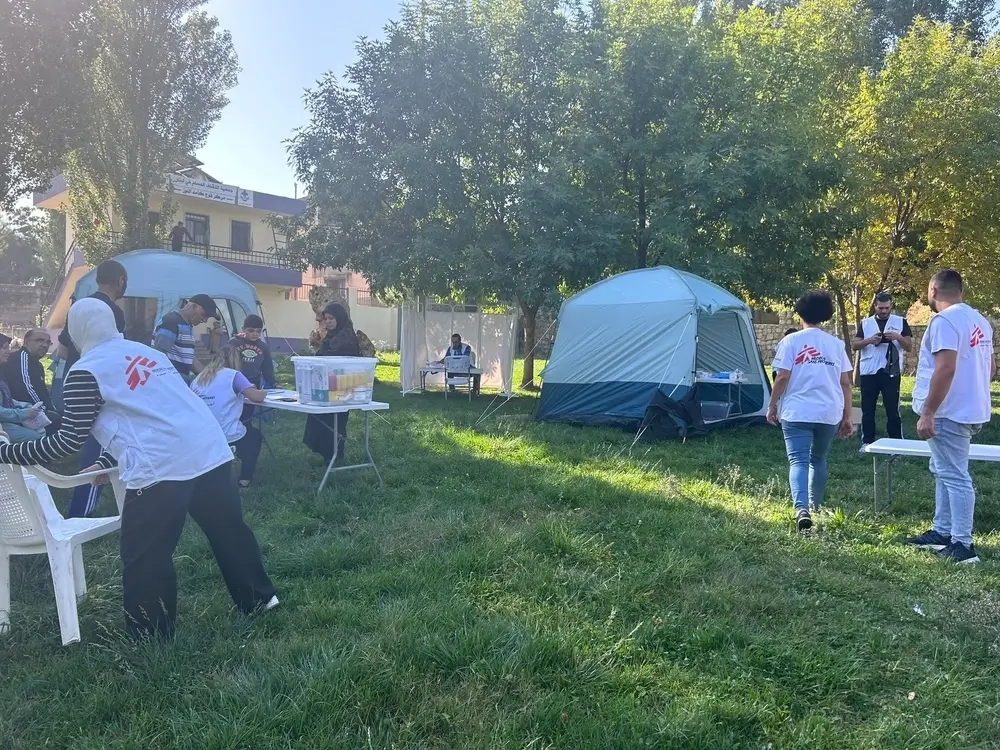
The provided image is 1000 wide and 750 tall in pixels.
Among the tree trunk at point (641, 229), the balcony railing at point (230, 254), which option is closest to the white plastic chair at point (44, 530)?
the tree trunk at point (641, 229)

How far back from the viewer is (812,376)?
14.0 ft

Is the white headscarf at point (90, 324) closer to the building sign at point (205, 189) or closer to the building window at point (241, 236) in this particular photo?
the building sign at point (205, 189)

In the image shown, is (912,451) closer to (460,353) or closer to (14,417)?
(14,417)

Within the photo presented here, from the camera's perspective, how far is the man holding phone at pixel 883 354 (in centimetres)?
645

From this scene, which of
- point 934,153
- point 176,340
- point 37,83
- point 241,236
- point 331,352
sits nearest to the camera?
point 176,340

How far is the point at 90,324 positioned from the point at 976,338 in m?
4.31

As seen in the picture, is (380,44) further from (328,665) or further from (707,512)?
(328,665)

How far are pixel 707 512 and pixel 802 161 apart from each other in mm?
7220

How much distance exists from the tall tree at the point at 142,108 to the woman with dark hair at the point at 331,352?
10735mm

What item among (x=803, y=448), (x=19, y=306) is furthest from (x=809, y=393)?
(x=19, y=306)

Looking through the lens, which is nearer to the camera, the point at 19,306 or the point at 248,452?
the point at 248,452

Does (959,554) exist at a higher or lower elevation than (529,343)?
lower

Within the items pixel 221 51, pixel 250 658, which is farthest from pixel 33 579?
pixel 221 51

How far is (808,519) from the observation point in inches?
167
